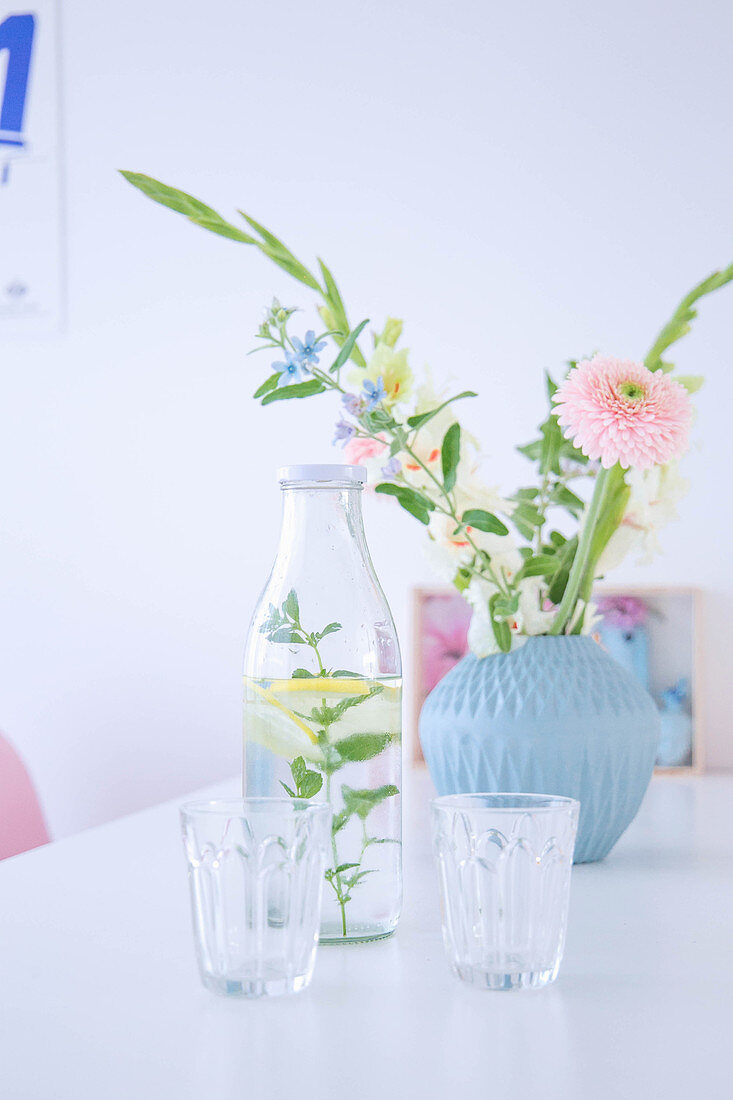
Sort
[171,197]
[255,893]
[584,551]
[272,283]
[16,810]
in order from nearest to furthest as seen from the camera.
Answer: [255,893], [171,197], [584,551], [16,810], [272,283]

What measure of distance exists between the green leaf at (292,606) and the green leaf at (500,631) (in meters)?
0.26

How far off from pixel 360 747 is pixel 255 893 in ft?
0.36

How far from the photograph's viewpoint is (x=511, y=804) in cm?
57

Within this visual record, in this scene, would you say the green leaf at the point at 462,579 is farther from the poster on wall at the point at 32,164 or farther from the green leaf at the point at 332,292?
the poster on wall at the point at 32,164

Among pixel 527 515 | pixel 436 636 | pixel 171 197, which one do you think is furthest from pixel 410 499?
pixel 436 636

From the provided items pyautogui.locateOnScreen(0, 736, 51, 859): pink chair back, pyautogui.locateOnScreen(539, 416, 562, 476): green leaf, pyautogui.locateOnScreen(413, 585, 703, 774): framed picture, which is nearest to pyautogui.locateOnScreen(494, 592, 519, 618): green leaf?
pyautogui.locateOnScreen(539, 416, 562, 476): green leaf

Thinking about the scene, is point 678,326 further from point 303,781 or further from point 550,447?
point 303,781

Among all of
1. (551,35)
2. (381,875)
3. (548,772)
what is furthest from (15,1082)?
(551,35)

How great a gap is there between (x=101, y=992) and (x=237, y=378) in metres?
1.22

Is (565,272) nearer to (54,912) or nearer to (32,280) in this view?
(32,280)

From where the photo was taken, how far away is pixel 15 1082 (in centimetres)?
43

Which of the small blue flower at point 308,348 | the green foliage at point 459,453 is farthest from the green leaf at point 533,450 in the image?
the small blue flower at point 308,348

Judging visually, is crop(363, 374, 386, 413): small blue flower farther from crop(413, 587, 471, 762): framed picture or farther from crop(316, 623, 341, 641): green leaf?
crop(413, 587, 471, 762): framed picture

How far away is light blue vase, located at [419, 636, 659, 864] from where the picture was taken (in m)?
0.81
